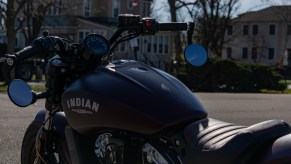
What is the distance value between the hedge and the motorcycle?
21175mm

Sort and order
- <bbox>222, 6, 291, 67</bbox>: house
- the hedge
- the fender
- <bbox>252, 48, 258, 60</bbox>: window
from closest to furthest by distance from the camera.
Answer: the fender
the hedge
<bbox>252, 48, 258, 60</bbox>: window
<bbox>222, 6, 291, 67</bbox>: house

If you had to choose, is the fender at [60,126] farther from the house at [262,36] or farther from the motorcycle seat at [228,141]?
the house at [262,36]

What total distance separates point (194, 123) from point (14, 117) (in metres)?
8.29

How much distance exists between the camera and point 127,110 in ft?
9.89

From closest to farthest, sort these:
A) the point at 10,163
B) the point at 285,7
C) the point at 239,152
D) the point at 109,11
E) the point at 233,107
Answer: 1. the point at 239,152
2. the point at 10,163
3. the point at 233,107
4. the point at 109,11
5. the point at 285,7

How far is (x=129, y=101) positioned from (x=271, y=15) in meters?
74.1

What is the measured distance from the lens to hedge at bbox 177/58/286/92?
25.1m

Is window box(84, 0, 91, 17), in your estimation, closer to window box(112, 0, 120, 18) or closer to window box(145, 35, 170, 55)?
window box(112, 0, 120, 18)

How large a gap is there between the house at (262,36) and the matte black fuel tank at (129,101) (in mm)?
68499

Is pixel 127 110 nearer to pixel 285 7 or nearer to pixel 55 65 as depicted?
pixel 55 65

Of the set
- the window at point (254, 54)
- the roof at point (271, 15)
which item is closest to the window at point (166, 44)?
the roof at point (271, 15)

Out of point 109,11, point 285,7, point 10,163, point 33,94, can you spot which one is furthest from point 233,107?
point 285,7

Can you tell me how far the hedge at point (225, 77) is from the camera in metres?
25.1

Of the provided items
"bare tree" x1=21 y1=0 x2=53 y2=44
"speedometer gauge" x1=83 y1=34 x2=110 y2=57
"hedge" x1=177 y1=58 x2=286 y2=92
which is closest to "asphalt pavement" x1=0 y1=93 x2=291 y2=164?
"speedometer gauge" x1=83 y1=34 x2=110 y2=57
